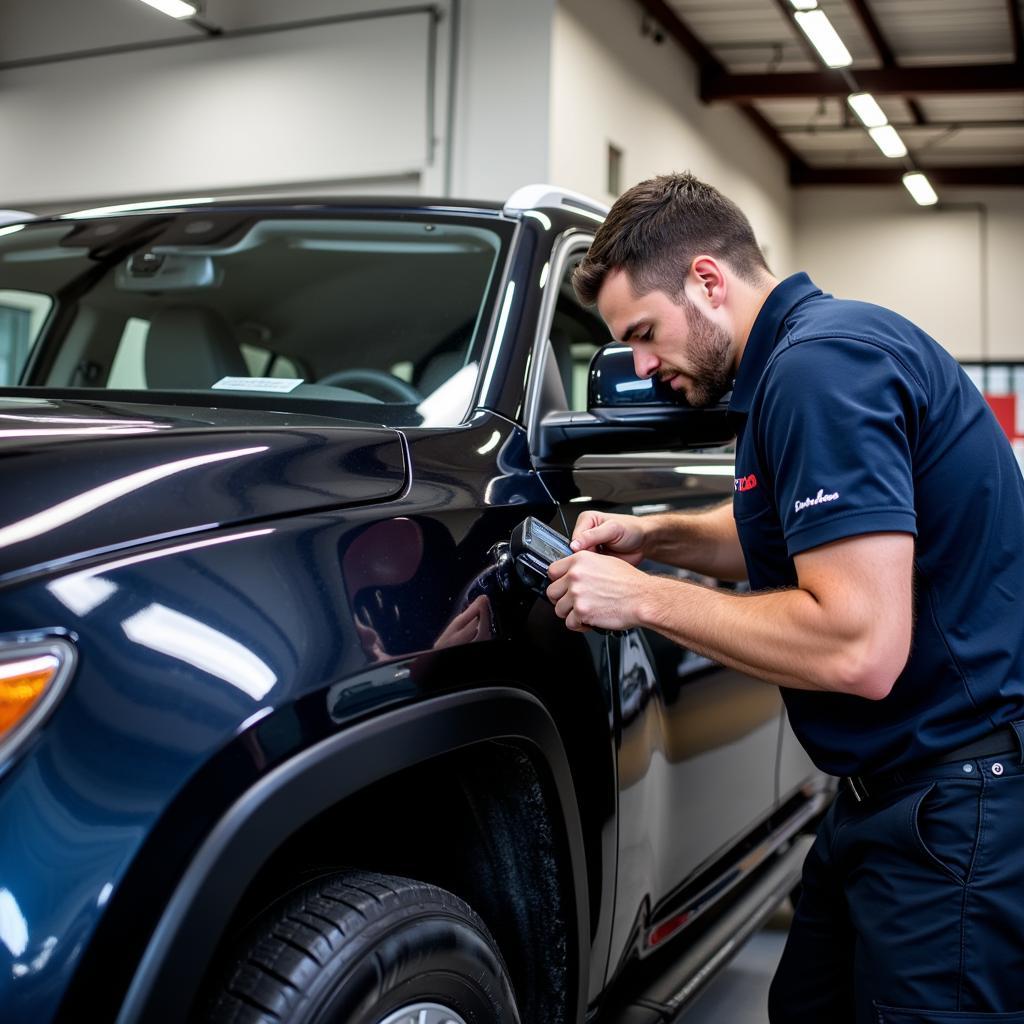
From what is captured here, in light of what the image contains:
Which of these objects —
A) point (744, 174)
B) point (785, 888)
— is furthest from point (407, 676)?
point (744, 174)

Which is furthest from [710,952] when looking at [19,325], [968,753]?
[19,325]

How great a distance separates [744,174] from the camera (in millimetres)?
15211

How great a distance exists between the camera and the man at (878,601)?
1549mm

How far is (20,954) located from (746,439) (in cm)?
116

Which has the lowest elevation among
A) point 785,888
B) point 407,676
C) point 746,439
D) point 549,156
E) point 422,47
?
point 785,888

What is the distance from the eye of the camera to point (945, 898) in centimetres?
166

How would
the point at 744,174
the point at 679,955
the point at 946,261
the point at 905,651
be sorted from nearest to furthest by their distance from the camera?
the point at 905,651 → the point at 679,955 → the point at 744,174 → the point at 946,261

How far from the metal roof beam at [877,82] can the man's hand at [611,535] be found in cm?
1215

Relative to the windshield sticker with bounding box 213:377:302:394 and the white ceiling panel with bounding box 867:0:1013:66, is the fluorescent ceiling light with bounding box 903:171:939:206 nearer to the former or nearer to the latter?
the white ceiling panel with bounding box 867:0:1013:66

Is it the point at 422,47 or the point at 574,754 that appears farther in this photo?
the point at 422,47

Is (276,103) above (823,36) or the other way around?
the other way around

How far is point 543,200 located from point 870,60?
1217cm

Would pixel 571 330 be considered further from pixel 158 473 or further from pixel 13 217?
pixel 158 473

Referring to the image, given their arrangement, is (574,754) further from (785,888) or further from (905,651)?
(785,888)
